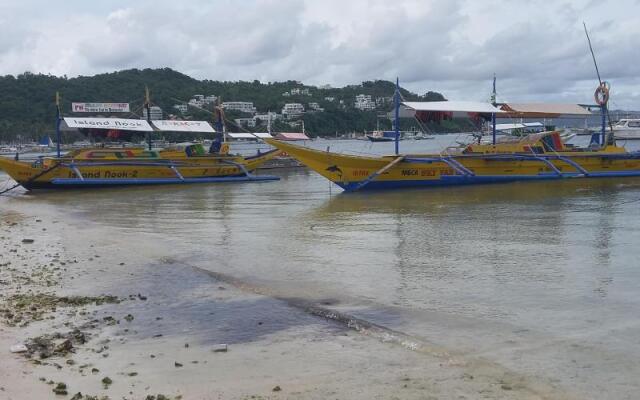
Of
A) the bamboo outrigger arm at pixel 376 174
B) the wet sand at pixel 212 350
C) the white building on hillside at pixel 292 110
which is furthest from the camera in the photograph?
the white building on hillside at pixel 292 110

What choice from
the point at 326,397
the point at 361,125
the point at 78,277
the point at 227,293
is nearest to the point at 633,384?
the point at 326,397

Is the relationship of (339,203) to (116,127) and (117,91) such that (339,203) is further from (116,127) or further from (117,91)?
(117,91)

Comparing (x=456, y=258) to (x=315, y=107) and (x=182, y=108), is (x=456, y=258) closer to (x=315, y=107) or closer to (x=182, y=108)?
(x=182, y=108)

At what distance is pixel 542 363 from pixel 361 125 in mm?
91809

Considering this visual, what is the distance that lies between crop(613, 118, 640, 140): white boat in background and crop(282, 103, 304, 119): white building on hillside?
4170 centimetres

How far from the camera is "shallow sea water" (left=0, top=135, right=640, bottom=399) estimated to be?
22.6 feet

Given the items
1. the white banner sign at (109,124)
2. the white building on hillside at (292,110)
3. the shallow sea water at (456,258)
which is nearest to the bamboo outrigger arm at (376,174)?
the shallow sea water at (456,258)

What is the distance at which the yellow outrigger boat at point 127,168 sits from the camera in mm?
28578

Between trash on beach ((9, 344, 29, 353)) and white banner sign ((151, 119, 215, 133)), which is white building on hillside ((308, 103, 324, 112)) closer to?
white banner sign ((151, 119, 215, 133))

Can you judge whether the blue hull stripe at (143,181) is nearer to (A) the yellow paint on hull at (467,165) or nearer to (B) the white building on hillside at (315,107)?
(A) the yellow paint on hull at (467,165)

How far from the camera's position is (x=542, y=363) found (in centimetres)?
620

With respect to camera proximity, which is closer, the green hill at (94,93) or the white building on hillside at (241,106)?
the green hill at (94,93)

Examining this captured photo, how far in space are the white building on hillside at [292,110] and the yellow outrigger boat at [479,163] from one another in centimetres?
6793

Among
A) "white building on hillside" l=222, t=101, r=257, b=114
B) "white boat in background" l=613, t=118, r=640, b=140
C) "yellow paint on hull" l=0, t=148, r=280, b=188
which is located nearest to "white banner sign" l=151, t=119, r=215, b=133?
"yellow paint on hull" l=0, t=148, r=280, b=188
